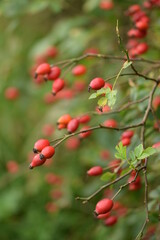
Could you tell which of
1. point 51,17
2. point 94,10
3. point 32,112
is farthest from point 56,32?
point 51,17

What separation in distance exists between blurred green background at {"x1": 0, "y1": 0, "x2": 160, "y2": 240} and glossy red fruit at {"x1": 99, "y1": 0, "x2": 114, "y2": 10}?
0.03m

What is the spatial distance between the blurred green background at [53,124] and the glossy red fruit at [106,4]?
1.2 inches

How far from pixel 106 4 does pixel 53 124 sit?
96 centimetres

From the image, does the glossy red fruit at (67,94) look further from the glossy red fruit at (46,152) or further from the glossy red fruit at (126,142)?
the glossy red fruit at (46,152)

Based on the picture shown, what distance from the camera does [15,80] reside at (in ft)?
10.6

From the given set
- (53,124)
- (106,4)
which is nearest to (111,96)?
(106,4)

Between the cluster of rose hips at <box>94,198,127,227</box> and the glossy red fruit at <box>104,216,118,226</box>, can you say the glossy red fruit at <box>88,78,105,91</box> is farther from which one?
the glossy red fruit at <box>104,216,118,226</box>

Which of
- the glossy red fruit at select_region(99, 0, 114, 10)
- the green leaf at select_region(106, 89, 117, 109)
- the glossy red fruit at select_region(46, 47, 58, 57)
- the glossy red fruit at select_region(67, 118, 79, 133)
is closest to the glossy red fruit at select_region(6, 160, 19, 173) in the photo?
the glossy red fruit at select_region(46, 47, 58, 57)

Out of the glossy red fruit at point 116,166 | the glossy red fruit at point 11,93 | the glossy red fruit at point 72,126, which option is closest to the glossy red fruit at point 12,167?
the glossy red fruit at point 11,93

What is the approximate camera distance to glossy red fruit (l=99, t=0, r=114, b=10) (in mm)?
2387

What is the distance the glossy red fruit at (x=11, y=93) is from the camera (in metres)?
3.15

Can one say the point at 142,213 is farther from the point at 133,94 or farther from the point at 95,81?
the point at 95,81

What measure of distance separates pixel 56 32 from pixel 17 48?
60 cm

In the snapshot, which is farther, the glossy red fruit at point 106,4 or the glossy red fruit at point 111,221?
the glossy red fruit at point 106,4
